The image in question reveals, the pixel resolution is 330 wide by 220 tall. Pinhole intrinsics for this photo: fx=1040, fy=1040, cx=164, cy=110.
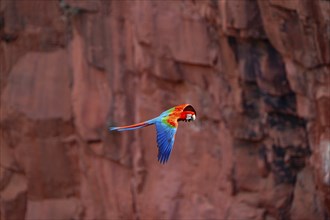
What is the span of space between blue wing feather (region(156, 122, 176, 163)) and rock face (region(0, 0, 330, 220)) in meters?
1.81

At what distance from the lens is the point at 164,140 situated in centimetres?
571

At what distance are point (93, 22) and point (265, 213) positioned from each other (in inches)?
89.0

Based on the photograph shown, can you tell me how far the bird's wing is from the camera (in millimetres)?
5574

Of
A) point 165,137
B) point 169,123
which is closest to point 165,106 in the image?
point 169,123

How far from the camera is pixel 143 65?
8.56m

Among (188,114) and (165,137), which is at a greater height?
(188,114)

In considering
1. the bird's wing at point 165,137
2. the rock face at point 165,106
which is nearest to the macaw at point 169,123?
the bird's wing at point 165,137

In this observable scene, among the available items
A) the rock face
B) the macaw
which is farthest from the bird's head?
the rock face

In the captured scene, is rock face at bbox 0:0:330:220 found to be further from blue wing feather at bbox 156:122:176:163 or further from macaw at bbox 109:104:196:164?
blue wing feather at bbox 156:122:176:163

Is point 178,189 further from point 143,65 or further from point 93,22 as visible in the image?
point 93,22

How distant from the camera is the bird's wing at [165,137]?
18.3 feet

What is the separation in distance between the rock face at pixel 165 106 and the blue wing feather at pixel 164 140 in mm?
1811

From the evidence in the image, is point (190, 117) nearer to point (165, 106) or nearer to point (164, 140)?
point (164, 140)

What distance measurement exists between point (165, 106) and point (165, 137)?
2.78m
